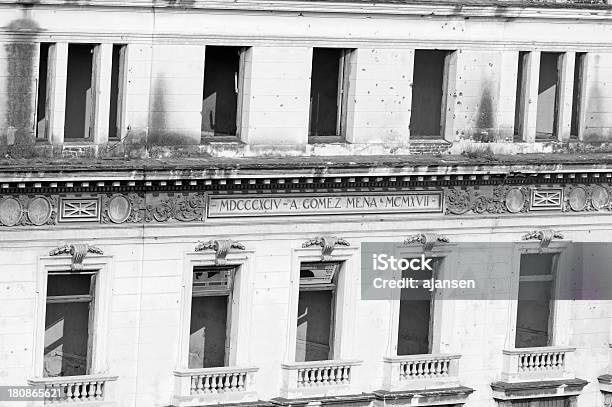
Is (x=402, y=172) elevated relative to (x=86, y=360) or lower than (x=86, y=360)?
elevated

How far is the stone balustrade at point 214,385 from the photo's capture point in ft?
165

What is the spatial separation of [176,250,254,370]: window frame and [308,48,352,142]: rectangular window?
2.76 metres

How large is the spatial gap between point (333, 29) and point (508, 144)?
4.72 meters

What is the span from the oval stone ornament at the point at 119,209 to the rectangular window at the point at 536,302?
9328 mm

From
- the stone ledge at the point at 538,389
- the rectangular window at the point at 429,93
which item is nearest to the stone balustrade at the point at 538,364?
the stone ledge at the point at 538,389

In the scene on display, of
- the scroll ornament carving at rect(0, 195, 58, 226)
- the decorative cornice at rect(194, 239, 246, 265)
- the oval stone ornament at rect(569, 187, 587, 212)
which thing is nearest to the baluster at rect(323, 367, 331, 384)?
the decorative cornice at rect(194, 239, 246, 265)

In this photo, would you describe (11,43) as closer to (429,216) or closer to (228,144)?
(228,144)

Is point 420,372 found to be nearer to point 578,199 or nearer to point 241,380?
point 241,380

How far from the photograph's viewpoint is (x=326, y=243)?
51.6 meters

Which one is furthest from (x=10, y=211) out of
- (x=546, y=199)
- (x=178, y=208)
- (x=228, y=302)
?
(x=546, y=199)

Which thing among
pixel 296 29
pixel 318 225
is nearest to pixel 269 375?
pixel 318 225

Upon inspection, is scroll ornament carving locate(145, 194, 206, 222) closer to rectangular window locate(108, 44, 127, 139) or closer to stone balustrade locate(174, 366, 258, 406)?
rectangular window locate(108, 44, 127, 139)

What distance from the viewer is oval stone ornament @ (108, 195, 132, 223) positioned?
4884cm

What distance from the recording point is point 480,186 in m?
53.3
